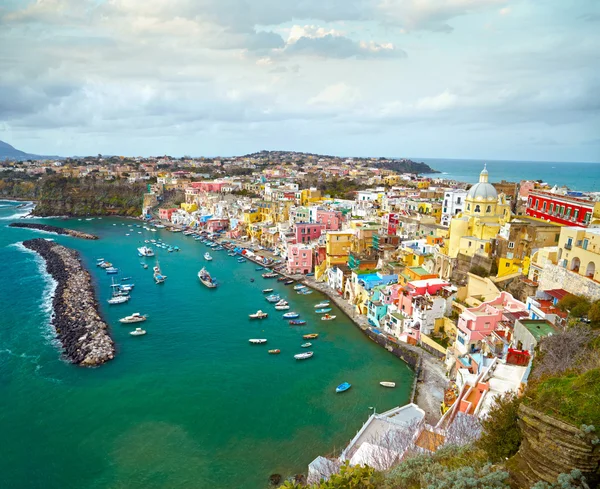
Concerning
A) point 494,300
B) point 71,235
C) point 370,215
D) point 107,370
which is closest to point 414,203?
point 370,215

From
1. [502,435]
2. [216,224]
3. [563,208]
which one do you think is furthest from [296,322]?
[216,224]

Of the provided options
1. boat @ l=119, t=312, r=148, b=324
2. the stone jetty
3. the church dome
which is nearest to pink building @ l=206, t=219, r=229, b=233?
the stone jetty

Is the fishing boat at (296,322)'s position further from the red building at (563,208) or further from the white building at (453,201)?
the red building at (563,208)

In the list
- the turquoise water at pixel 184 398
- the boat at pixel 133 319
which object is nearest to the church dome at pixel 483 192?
the turquoise water at pixel 184 398

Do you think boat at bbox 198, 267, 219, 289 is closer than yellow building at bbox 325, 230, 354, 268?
Yes

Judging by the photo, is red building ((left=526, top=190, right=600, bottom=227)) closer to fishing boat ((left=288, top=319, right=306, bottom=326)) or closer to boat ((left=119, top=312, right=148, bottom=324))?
fishing boat ((left=288, top=319, right=306, bottom=326))

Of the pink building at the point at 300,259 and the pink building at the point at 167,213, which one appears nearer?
the pink building at the point at 300,259

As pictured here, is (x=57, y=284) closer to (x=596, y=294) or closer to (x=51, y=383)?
(x=51, y=383)
